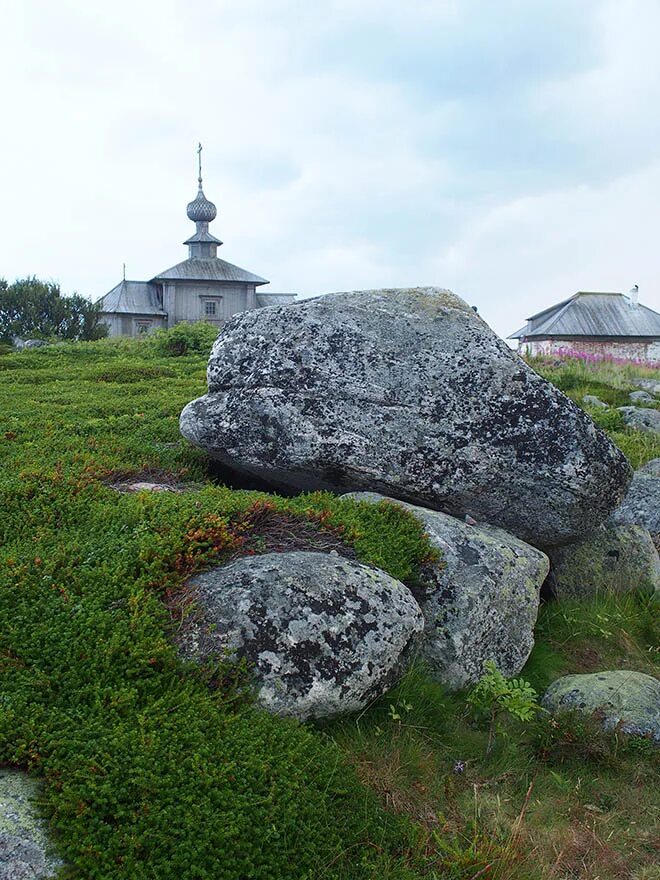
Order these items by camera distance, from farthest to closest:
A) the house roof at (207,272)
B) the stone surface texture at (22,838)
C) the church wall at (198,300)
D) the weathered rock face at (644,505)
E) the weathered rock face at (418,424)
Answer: the church wall at (198,300) < the house roof at (207,272) < the weathered rock face at (644,505) < the weathered rock face at (418,424) < the stone surface texture at (22,838)

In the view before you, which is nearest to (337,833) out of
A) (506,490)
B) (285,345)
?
(506,490)

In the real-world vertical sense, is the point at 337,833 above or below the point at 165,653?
below

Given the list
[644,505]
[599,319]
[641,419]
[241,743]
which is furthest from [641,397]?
[599,319]

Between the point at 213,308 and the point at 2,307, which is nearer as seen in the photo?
the point at 2,307

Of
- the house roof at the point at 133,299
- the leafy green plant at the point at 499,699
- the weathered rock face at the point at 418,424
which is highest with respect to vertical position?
the house roof at the point at 133,299

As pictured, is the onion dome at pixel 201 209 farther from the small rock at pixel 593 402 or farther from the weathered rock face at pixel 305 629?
the weathered rock face at pixel 305 629

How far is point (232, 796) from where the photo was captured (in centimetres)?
447

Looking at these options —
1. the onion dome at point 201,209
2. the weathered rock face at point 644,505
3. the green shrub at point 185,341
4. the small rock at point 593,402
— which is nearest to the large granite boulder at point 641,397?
the small rock at point 593,402

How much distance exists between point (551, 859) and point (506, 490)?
158 inches

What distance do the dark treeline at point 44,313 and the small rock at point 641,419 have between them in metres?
38.4

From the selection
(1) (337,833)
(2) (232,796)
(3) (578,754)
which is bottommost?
(3) (578,754)

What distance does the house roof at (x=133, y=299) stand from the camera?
61.0 meters

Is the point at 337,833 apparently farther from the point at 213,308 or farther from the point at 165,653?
the point at 213,308

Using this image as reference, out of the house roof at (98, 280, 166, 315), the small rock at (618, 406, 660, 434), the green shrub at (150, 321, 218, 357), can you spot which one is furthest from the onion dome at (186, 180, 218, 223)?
the small rock at (618, 406, 660, 434)
